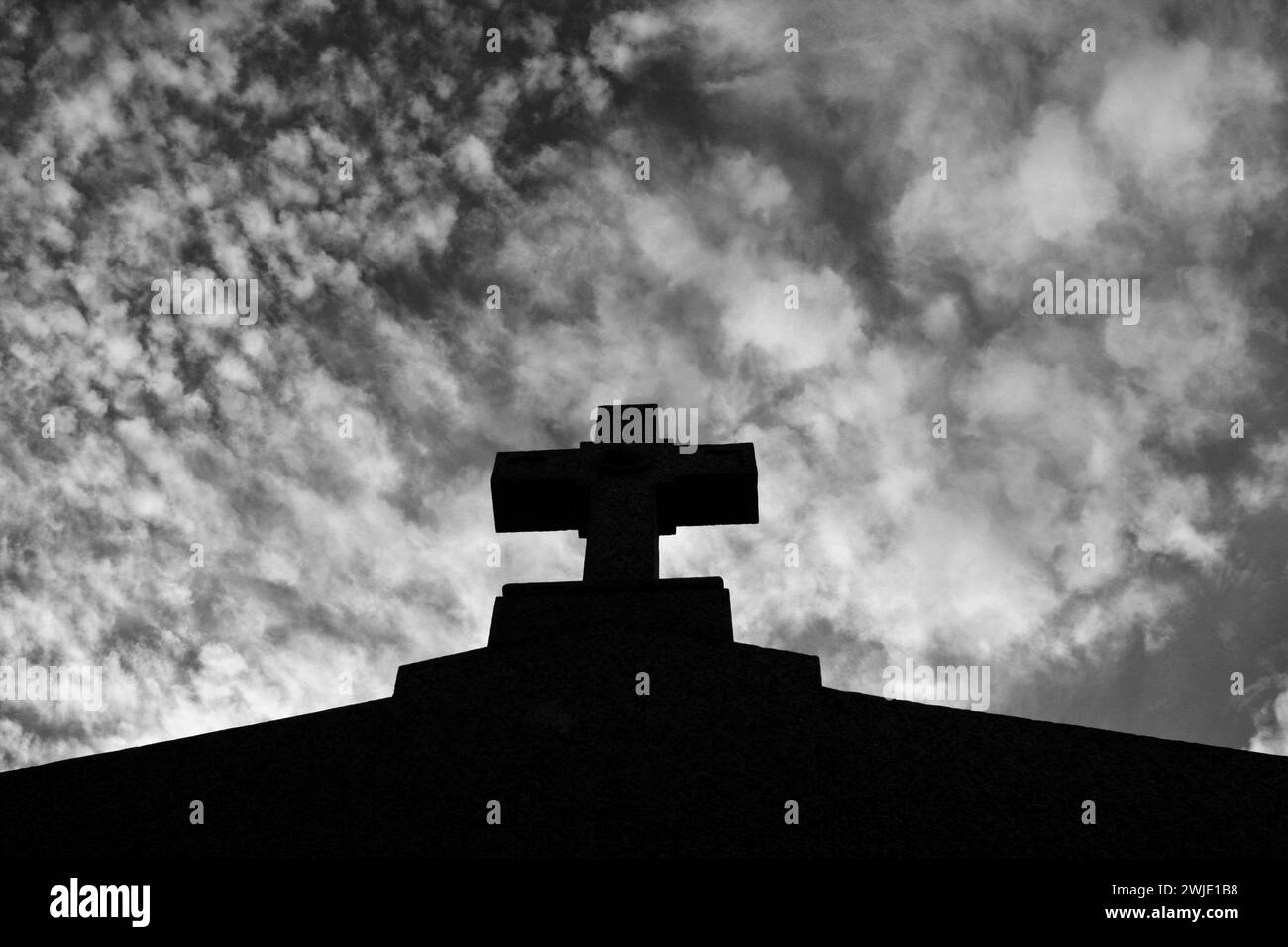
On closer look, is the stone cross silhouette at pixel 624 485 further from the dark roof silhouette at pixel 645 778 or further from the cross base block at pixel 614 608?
the dark roof silhouette at pixel 645 778

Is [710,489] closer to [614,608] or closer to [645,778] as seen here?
[614,608]

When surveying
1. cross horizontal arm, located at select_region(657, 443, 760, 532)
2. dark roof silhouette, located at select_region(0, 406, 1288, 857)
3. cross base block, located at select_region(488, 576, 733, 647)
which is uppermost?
cross horizontal arm, located at select_region(657, 443, 760, 532)

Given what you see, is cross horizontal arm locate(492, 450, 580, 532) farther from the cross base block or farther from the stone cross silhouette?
the cross base block

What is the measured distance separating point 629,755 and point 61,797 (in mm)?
1826

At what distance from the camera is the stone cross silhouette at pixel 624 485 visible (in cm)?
695

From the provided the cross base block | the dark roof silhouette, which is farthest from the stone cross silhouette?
the dark roof silhouette

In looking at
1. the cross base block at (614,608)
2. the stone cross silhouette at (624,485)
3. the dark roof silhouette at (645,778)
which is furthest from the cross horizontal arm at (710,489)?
the dark roof silhouette at (645,778)

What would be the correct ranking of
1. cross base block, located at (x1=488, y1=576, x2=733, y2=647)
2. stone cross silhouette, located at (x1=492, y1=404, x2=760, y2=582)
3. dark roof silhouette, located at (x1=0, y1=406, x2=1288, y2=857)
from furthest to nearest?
stone cross silhouette, located at (x1=492, y1=404, x2=760, y2=582)
cross base block, located at (x1=488, y1=576, x2=733, y2=647)
dark roof silhouette, located at (x1=0, y1=406, x2=1288, y2=857)

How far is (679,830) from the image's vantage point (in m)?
3.51

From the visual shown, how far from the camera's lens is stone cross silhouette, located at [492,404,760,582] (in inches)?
273

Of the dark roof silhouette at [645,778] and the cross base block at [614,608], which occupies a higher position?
the cross base block at [614,608]

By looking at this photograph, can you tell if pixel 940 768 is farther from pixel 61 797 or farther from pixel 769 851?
pixel 61 797

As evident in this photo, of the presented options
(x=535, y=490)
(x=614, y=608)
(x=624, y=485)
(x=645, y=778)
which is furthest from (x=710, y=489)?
(x=645, y=778)
